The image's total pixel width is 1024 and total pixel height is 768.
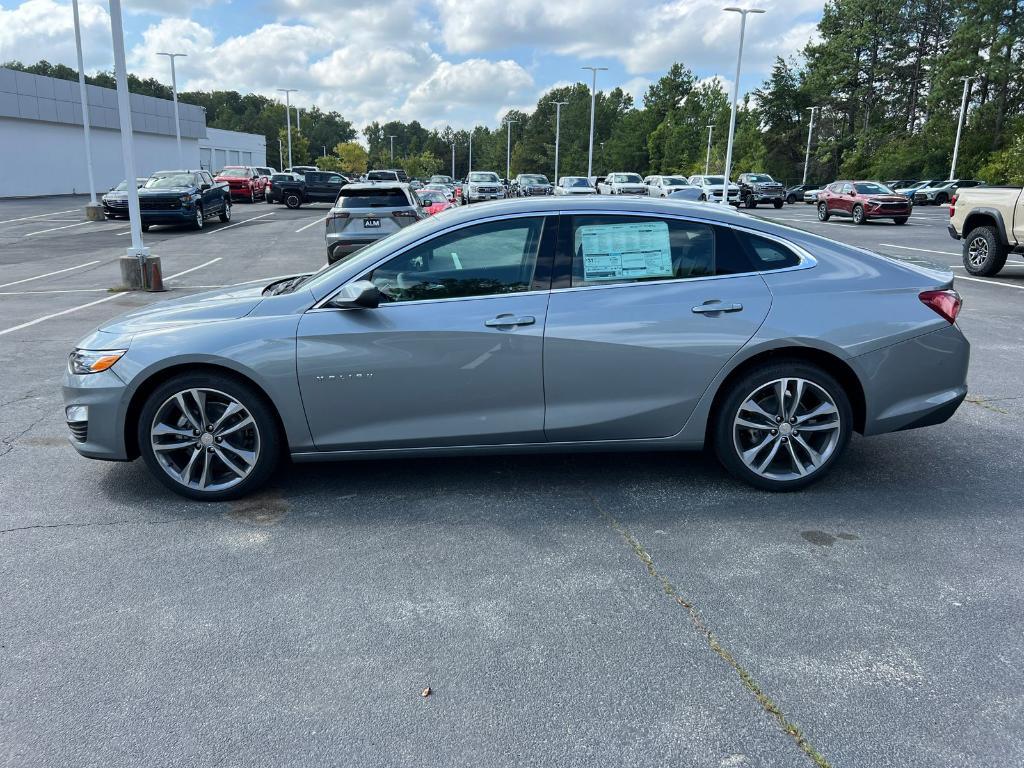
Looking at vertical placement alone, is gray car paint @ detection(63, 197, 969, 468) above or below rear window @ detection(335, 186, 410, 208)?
below

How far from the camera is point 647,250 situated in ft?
14.6

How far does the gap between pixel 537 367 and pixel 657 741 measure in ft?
6.88

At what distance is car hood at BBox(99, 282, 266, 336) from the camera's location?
14.5ft

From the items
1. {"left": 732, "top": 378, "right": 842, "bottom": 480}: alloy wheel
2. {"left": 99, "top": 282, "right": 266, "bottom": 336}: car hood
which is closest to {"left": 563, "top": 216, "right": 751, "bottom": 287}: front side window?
{"left": 732, "top": 378, "right": 842, "bottom": 480}: alloy wheel

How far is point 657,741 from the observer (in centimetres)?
256

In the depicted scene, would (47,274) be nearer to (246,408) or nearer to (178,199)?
(178,199)

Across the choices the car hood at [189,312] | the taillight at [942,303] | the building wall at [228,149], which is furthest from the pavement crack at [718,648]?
the building wall at [228,149]

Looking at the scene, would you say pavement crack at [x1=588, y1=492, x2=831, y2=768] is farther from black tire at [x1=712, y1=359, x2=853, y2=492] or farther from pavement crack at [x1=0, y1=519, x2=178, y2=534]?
pavement crack at [x1=0, y1=519, x2=178, y2=534]

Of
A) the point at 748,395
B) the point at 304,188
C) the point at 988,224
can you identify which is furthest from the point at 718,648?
the point at 304,188

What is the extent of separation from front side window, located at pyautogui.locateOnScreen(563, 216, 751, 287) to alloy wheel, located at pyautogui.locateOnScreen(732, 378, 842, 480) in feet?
2.38

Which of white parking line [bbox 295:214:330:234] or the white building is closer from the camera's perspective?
white parking line [bbox 295:214:330:234]

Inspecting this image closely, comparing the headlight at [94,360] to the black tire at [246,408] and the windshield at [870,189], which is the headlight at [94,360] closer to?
the black tire at [246,408]

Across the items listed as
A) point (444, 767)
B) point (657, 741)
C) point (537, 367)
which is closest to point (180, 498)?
point (537, 367)

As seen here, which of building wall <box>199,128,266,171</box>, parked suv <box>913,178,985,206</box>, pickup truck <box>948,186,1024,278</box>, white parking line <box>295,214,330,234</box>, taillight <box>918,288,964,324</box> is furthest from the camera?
building wall <box>199,128,266,171</box>
